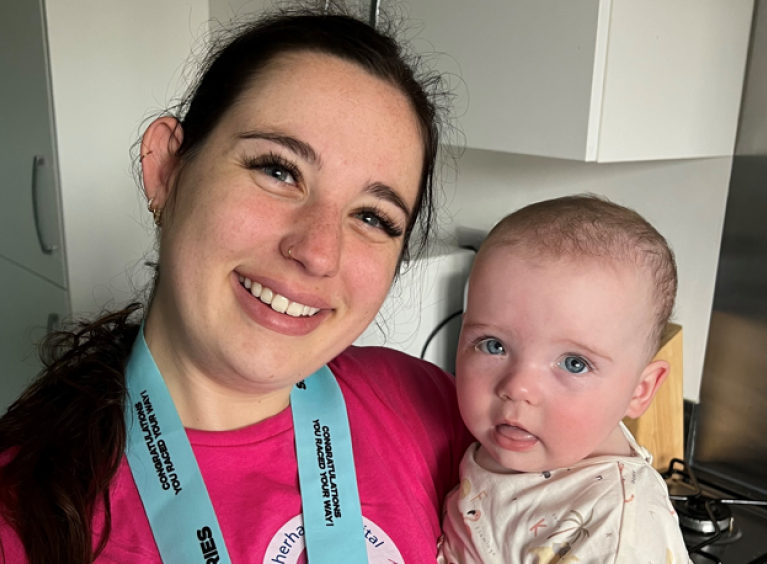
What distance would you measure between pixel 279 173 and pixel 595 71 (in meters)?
0.70

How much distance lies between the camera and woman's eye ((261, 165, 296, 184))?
867mm

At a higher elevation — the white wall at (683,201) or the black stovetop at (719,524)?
the white wall at (683,201)

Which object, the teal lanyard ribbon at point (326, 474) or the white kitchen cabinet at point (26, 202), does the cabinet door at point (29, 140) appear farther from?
the teal lanyard ribbon at point (326, 474)

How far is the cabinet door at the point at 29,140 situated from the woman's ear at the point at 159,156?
1.35 meters

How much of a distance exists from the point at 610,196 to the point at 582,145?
1.78ft

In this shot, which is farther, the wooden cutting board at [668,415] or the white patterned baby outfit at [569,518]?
the wooden cutting board at [668,415]

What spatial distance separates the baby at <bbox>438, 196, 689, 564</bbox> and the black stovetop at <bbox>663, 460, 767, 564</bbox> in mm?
544

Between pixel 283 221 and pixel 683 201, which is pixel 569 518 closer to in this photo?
pixel 283 221

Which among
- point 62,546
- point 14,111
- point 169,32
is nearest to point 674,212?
point 62,546

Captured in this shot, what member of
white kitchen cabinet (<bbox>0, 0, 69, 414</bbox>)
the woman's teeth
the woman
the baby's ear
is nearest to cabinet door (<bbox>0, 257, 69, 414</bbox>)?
white kitchen cabinet (<bbox>0, 0, 69, 414</bbox>)

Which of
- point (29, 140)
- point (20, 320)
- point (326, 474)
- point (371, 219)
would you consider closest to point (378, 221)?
point (371, 219)

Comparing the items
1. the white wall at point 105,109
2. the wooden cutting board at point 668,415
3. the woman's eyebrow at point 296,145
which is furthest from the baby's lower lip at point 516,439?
the white wall at point 105,109

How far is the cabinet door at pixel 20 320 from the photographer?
2.35 m

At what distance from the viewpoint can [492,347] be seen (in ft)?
3.25
